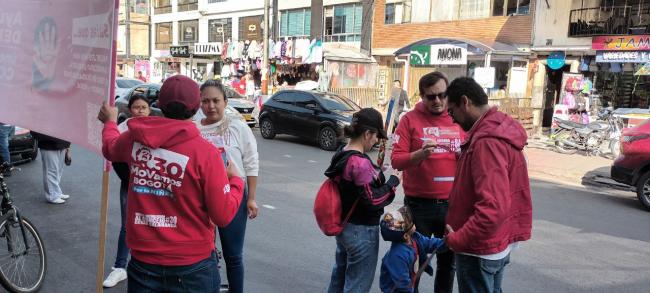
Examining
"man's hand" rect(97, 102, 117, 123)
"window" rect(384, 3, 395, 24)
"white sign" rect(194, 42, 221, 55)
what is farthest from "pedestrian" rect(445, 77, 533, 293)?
"white sign" rect(194, 42, 221, 55)

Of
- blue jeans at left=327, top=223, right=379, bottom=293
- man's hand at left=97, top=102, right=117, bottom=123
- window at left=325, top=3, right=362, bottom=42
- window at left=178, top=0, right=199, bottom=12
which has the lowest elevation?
blue jeans at left=327, top=223, right=379, bottom=293

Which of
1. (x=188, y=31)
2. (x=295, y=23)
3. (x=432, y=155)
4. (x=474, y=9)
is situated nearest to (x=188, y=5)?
(x=188, y=31)

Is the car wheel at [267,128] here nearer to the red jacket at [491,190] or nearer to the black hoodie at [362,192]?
the black hoodie at [362,192]

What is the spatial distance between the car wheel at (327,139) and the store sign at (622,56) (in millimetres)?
8524

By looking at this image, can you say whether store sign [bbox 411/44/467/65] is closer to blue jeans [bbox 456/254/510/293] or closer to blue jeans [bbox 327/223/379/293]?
blue jeans [bbox 327/223/379/293]

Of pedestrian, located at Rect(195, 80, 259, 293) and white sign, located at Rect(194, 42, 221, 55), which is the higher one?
white sign, located at Rect(194, 42, 221, 55)

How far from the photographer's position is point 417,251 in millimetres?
3201

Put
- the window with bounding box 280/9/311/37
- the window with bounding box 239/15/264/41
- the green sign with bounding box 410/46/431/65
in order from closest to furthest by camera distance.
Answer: the green sign with bounding box 410/46/431/65
the window with bounding box 280/9/311/37
the window with bounding box 239/15/264/41

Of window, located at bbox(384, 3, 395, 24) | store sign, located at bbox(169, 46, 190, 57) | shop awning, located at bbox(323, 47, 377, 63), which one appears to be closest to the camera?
shop awning, located at bbox(323, 47, 377, 63)

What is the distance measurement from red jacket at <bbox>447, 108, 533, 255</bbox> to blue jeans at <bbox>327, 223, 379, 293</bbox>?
606mm

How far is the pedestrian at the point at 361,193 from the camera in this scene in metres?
2.93

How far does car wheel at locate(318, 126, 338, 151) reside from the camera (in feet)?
41.7

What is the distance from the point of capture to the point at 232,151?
3672 mm

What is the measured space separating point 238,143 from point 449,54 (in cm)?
1432
